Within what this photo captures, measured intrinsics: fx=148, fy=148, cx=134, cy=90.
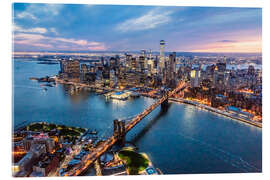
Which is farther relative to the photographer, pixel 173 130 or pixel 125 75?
pixel 125 75

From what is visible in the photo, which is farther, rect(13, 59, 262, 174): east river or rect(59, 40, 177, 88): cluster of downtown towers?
rect(59, 40, 177, 88): cluster of downtown towers

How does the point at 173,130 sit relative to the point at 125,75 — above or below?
below

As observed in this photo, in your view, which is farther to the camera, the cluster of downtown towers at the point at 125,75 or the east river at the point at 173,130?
the cluster of downtown towers at the point at 125,75

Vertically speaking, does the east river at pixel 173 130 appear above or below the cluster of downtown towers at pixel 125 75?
below

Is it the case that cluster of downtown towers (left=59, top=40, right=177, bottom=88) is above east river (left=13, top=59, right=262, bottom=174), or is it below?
above

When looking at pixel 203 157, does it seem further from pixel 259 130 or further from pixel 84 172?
pixel 259 130
